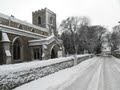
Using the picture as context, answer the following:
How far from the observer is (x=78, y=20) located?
44938mm

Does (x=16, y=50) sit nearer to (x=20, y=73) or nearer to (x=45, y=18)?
(x=20, y=73)

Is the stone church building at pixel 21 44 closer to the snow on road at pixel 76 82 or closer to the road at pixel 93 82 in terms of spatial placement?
the snow on road at pixel 76 82

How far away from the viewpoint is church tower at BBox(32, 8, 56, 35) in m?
38.4

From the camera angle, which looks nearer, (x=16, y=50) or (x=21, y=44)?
(x=16, y=50)

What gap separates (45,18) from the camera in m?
38.6

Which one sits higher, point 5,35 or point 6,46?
point 5,35

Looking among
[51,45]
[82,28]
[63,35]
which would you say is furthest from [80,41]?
[51,45]

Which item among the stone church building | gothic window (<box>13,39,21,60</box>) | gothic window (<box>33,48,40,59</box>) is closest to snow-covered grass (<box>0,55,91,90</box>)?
the stone church building

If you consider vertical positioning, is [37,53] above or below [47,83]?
above

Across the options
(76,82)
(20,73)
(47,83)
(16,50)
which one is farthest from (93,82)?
(16,50)

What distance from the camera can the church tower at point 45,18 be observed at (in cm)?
3838

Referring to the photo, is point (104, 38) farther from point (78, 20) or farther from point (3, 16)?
point (3, 16)

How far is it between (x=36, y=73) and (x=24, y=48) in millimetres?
13399

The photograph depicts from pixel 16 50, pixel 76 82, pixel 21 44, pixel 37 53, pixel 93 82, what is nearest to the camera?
pixel 93 82
